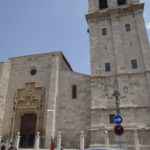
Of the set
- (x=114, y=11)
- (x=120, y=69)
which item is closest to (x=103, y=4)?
(x=114, y=11)

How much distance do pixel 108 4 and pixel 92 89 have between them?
35.3ft

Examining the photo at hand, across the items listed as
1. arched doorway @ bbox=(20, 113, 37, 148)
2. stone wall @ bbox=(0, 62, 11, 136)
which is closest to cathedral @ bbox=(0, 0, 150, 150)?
arched doorway @ bbox=(20, 113, 37, 148)

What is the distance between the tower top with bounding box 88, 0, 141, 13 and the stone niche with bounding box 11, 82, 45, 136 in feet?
37.5

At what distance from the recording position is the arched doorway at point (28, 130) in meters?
20.3

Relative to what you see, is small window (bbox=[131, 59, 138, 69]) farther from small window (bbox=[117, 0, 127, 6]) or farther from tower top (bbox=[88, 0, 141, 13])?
small window (bbox=[117, 0, 127, 6])

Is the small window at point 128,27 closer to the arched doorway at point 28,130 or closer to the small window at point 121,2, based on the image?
the small window at point 121,2

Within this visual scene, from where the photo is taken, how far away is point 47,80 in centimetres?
2222

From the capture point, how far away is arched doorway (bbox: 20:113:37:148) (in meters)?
20.3

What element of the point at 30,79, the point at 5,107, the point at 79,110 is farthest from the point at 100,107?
the point at 5,107

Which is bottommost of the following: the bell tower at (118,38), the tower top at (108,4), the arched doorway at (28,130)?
the arched doorway at (28,130)

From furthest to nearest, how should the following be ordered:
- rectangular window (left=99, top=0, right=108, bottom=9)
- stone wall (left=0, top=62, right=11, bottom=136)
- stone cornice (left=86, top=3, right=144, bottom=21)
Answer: rectangular window (left=99, top=0, right=108, bottom=9) → stone cornice (left=86, top=3, right=144, bottom=21) → stone wall (left=0, top=62, right=11, bottom=136)

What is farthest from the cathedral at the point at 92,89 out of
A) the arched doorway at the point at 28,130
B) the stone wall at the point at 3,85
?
the stone wall at the point at 3,85

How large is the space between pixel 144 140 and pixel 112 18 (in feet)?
43.2

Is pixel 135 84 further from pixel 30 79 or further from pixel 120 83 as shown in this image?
pixel 30 79
